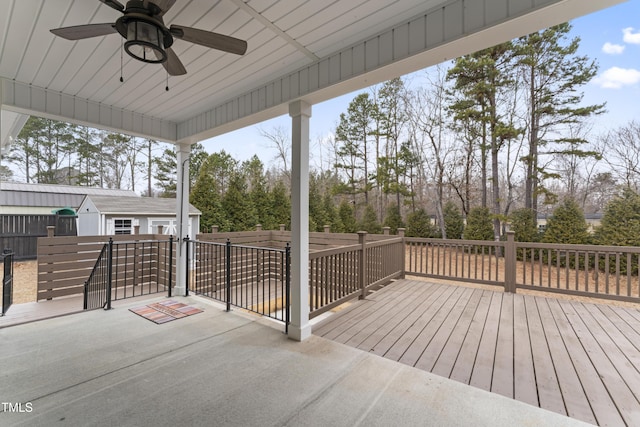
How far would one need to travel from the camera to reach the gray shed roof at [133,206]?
27.8 ft

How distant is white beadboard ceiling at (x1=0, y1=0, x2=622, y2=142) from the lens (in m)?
1.91

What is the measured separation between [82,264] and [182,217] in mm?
2684

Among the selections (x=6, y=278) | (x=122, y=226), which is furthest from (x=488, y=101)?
(x=122, y=226)

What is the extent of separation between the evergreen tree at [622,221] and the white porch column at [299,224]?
26.9 feet

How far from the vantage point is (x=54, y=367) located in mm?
2361

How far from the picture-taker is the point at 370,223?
1200cm

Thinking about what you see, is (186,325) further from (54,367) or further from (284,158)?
(284,158)

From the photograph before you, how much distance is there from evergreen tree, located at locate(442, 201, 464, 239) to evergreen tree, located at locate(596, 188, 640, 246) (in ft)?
12.8

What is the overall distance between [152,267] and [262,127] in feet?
34.6

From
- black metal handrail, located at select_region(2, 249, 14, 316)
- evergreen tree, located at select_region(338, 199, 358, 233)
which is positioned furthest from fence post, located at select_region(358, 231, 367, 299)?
evergreen tree, located at select_region(338, 199, 358, 233)

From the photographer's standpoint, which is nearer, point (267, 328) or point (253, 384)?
point (253, 384)

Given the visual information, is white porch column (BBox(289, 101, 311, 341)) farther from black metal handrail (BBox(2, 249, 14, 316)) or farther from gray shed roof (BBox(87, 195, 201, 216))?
gray shed roof (BBox(87, 195, 201, 216))

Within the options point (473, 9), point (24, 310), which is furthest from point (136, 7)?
point (24, 310)

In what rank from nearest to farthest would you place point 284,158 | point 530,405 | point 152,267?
point 530,405, point 152,267, point 284,158
